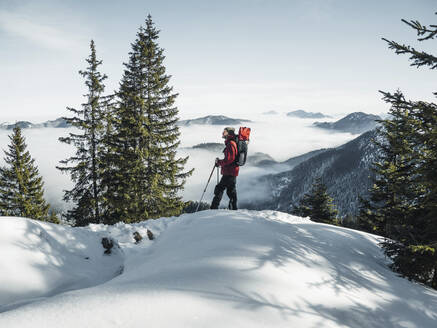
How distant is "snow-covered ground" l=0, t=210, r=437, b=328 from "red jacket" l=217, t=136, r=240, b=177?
90.1 inches

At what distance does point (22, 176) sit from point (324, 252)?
24.5 meters

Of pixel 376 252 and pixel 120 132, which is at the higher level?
pixel 120 132

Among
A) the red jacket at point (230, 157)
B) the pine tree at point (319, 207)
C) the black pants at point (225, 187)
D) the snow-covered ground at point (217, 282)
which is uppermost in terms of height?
the red jacket at point (230, 157)

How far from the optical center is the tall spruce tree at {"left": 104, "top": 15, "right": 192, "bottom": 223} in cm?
1488

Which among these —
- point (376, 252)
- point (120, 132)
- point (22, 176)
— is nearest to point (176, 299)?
point (376, 252)

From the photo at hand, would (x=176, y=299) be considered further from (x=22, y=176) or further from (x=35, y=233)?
(x=22, y=176)

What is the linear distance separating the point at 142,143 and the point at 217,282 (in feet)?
44.3

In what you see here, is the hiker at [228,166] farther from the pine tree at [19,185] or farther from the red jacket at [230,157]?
the pine tree at [19,185]

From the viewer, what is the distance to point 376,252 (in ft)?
17.6

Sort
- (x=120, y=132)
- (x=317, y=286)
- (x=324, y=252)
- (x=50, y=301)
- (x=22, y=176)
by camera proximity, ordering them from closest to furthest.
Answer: (x=50, y=301) < (x=317, y=286) < (x=324, y=252) < (x=120, y=132) < (x=22, y=176)

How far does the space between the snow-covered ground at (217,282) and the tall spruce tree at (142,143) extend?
30.1 feet

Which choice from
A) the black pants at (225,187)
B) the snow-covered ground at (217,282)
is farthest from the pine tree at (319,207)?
the snow-covered ground at (217,282)

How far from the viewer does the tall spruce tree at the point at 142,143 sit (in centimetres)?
1488

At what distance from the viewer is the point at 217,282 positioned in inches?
116
